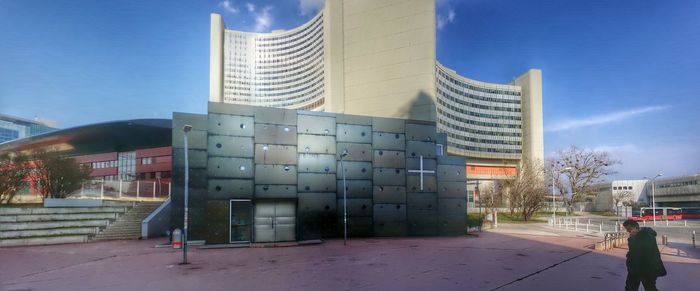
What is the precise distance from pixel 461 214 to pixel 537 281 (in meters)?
16.8

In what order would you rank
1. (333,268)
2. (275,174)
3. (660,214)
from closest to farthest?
(333,268)
(275,174)
(660,214)

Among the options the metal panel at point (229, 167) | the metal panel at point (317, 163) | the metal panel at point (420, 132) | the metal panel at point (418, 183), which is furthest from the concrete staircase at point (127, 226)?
the metal panel at point (420, 132)

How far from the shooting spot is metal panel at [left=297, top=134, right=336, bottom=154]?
24.3m

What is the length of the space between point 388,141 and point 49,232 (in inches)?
814

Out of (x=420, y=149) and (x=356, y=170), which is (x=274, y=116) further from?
(x=420, y=149)

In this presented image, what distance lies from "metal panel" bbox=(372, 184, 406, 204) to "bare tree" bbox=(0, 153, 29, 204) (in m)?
25.7

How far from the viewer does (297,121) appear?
79.9 ft

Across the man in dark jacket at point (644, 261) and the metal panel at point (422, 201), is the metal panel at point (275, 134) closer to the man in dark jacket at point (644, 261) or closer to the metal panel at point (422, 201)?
the metal panel at point (422, 201)

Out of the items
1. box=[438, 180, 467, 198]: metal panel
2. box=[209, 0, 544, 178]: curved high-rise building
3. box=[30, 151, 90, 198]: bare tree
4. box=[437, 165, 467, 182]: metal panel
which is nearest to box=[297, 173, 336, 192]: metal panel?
box=[438, 180, 467, 198]: metal panel

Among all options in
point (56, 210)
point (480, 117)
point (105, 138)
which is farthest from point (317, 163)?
point (480, 117)

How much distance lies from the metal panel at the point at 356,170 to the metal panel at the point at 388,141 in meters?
1.47

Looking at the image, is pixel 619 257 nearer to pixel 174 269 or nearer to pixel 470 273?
pixel 470 273

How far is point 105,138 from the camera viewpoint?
78.2 m

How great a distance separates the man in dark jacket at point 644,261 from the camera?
702 centimetres
